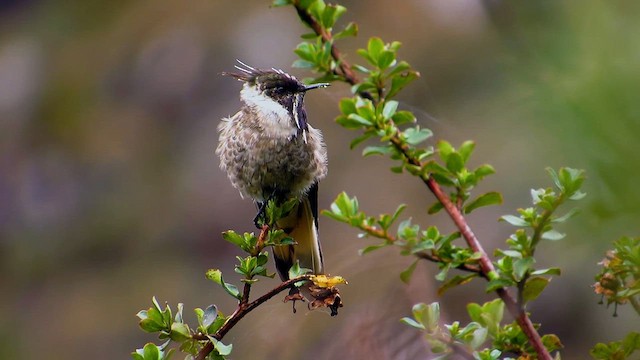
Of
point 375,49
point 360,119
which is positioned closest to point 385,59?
point 375,49

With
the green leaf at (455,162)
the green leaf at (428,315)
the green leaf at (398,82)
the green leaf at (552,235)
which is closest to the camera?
the green leaf at (552,235)

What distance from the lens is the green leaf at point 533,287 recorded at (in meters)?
1.30

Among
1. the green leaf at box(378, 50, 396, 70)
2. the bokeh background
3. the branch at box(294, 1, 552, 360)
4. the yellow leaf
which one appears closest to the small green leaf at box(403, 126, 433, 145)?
the branch at box(294, 1, 552, 360)

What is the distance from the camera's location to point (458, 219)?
4.44 ft

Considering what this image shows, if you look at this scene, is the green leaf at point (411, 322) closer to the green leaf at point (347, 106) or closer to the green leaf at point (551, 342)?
the green leaf at point (551, 342)

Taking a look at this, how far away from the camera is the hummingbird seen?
8.30 feet

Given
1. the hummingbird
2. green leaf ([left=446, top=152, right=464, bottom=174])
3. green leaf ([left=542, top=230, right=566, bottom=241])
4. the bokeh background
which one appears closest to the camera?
green leaf ([left=542, top=230, right=566, bottom=241])

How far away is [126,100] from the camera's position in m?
5.84

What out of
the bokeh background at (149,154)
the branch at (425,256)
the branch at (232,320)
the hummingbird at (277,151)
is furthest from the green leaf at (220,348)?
the bokeh background at (149,154)

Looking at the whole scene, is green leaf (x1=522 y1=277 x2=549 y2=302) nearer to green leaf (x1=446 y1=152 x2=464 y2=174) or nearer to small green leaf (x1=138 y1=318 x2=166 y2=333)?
green leaf (x1=446 y1=152 x2=464 y2=174)

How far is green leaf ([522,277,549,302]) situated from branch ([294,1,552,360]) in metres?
0.04

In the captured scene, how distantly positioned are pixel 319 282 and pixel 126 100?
4.75 meters

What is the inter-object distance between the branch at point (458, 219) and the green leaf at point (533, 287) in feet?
0.15

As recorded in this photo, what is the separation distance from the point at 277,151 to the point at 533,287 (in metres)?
1.33
